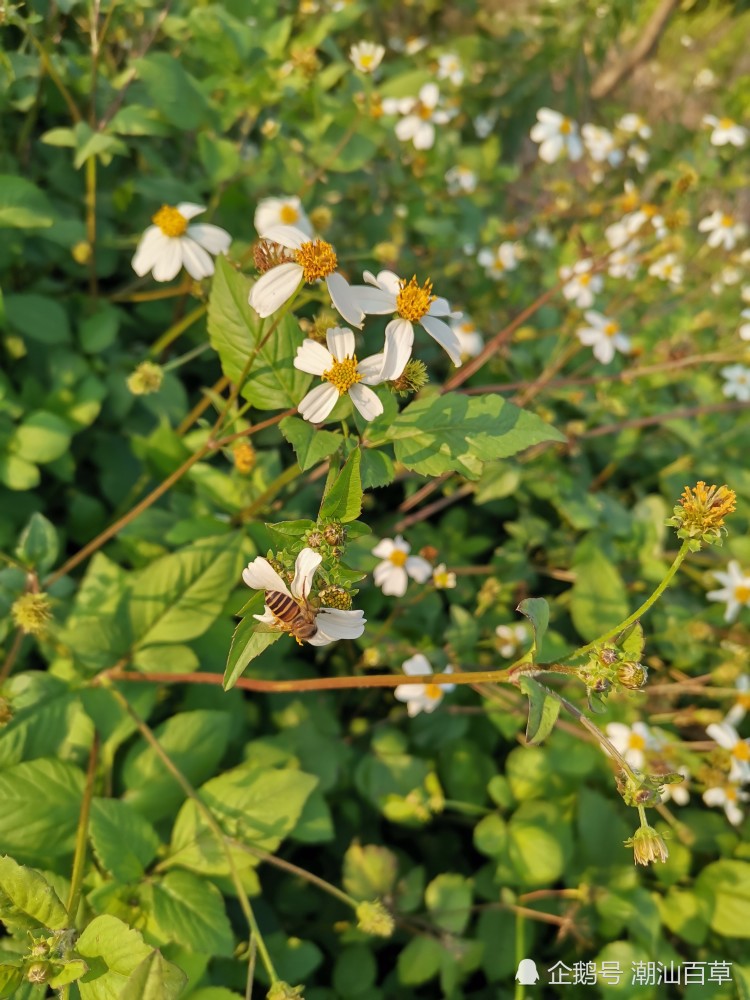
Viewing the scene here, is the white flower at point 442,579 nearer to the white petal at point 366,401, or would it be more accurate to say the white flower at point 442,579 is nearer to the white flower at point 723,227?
the white petal at point 366,401

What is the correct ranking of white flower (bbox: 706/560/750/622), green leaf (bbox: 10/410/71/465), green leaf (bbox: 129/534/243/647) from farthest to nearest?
white flower (bbox: 706/560/750/622) < green leaf (bbox: 10/410/71/465) < green leaf (bbox: 129/534/243/647)

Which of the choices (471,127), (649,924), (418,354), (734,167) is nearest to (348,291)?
(418,354)

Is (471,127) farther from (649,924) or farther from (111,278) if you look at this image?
(649,924)

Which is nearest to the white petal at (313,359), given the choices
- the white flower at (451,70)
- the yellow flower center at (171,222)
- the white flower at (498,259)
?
the yellow flower center at (171,222)

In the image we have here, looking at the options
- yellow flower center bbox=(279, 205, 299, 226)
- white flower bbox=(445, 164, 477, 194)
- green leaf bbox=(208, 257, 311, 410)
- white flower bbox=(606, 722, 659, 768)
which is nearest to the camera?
green leaf bbox=(208, 257, 311, 410)

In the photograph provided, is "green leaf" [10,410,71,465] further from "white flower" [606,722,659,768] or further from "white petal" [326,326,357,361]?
"white flower" [606,722,659,768]

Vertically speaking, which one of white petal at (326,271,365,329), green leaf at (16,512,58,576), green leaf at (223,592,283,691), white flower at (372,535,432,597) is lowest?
white flower at (372,535,432,597)

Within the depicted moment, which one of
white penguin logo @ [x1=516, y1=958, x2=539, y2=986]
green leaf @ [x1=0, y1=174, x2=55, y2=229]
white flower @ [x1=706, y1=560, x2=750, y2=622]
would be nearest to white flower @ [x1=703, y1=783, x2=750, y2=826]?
white flower @ [x1=706, y1=560, x2=750, y2=622]
